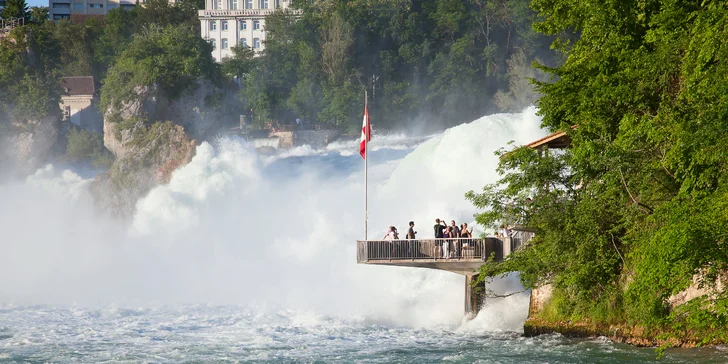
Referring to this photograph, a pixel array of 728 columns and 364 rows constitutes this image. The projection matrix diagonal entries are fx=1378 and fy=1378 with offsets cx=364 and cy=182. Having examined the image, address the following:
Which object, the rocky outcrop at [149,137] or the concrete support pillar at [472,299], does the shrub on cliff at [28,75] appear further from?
the concrete support pillar at [472,299]

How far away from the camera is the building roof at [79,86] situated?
110 m

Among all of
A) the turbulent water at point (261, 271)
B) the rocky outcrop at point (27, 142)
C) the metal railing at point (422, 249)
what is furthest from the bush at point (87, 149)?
the metal railing at point (422, 249)

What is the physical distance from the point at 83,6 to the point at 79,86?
228 ft

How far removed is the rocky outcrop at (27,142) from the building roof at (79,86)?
693cm

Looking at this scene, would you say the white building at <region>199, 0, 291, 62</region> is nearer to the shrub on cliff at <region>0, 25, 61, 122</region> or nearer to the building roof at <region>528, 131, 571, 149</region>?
the shrub on cliff at <region>0, 25, 61, 122</region>

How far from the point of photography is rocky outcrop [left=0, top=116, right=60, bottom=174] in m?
98.3

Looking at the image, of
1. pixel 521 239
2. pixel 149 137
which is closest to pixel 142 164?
pixel 149 137

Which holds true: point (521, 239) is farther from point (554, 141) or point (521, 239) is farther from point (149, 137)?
point (149, 137)

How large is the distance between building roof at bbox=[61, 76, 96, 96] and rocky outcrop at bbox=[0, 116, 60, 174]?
6.93 meters

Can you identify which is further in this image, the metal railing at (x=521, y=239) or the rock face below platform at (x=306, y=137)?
the rock face below platform at (x=306, y=137)

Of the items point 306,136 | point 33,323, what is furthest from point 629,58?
point 306,136

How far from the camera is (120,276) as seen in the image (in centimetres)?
6644

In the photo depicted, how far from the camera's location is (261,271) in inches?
2438

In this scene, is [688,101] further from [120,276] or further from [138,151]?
[138,151]
